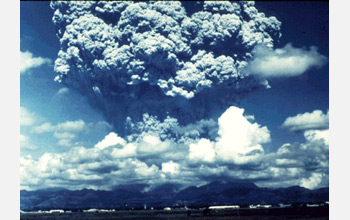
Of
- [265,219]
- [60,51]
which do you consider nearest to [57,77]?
[60,51]

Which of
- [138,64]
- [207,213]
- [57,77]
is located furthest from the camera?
[57,77]

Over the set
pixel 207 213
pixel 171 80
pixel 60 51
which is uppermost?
pixel 60 51

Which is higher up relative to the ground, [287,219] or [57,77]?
[57,77]

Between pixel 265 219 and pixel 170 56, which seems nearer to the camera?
pixel 265 219

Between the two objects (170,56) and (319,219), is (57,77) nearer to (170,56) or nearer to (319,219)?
(170,56)

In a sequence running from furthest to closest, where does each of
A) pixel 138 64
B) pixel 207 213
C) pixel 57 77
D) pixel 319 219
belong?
1. pixel 57 77
2. pixel 138 64
3. pixel 207 213
4. pixel 319 219

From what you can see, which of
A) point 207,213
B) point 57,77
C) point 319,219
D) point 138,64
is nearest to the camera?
point 319,219

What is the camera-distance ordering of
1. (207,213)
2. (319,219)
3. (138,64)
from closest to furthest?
1. (319,219)
2. (207,213)
3. (138,64)

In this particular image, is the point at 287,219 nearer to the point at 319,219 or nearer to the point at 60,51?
the point at 319,219

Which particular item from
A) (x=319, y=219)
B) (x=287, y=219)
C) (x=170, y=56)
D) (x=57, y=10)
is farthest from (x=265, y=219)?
(x=57, y=10)
